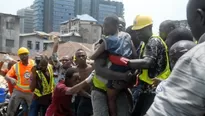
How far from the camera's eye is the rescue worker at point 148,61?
3.65 m

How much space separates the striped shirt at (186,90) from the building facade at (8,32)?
45669 millimetres

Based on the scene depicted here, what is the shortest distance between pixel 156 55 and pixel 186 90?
2563 millimetres

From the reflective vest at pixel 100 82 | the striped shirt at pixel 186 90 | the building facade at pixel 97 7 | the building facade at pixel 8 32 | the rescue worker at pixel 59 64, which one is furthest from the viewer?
the building facade at pixel 97 7

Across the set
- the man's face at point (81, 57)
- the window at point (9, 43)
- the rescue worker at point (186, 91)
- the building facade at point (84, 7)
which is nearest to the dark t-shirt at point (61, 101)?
the man's face at point (81, 57)

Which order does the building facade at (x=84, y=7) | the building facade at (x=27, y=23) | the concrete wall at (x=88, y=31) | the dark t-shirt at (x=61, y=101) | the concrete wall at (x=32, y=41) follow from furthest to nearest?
the building facade at (x=84, y=7) → the building facade at (x=27, y=23) → the concrete wall at (x=88, y=31) → the concrete wall at (x=32, y=41) → the dark t-shirt at (x=61, y=101)

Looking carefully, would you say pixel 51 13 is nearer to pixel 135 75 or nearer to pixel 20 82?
pixel 20 82

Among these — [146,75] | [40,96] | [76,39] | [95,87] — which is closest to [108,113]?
[95,87]

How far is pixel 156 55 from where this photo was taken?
146 inches

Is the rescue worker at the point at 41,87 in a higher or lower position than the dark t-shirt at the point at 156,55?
lower

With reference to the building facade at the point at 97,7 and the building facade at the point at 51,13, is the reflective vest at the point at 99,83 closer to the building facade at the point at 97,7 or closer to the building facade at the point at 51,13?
the building facade at the point at 51,13

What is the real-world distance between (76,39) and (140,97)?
48.8 metres

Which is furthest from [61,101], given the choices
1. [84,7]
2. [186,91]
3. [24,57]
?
[84,7]

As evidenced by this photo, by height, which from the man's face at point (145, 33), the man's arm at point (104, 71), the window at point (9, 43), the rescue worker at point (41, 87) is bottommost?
the window at point (9, 43)

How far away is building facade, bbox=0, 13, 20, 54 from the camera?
149ft
